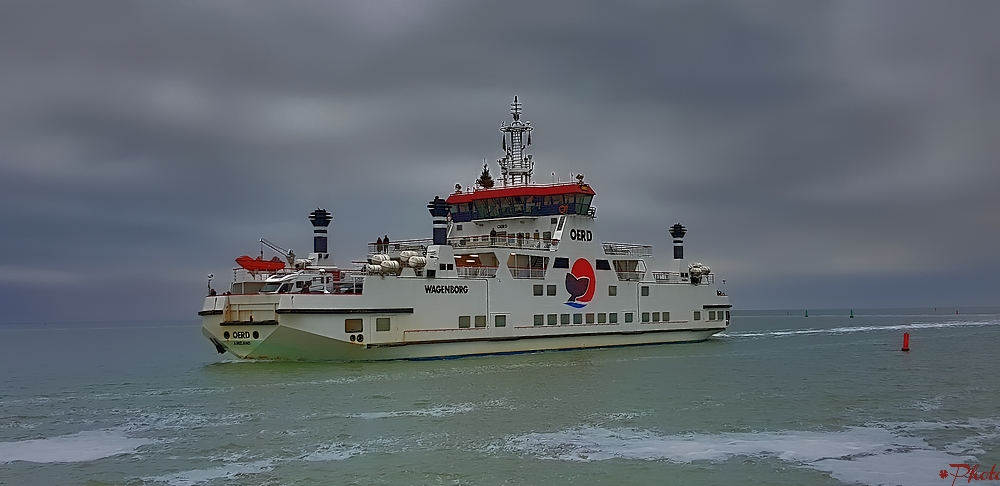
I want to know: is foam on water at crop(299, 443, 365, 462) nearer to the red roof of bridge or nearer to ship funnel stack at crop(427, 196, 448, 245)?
ship funnel stack at crop(427, 196, 448, 245)

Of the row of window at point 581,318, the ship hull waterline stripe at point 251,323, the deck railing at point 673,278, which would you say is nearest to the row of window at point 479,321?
the row of window at point 581,318

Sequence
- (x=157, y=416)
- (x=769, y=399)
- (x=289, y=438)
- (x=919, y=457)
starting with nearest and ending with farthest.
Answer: (x=919, y=457) → (x=289, y=438) → (x=157, y=416) → (x=769, y=399)

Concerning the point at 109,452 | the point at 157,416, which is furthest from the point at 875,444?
the point at 157,416

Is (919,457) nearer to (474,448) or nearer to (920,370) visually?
(474,448)

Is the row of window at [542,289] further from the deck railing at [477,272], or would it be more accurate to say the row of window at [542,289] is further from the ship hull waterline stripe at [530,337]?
the deck railing at [477,272]

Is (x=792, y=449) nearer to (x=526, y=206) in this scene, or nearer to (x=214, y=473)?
(x=214, y=473)

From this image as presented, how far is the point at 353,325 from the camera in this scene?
30.3 metres

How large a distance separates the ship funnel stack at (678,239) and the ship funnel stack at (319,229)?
21815 mm

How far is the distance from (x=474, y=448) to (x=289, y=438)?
14.0 ft

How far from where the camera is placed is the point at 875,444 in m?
16.3

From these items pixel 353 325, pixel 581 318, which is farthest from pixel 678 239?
pixel 353 325

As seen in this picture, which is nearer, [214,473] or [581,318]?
[214,473]

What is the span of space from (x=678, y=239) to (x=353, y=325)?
77.5ft

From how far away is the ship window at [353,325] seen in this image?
30.1 m
